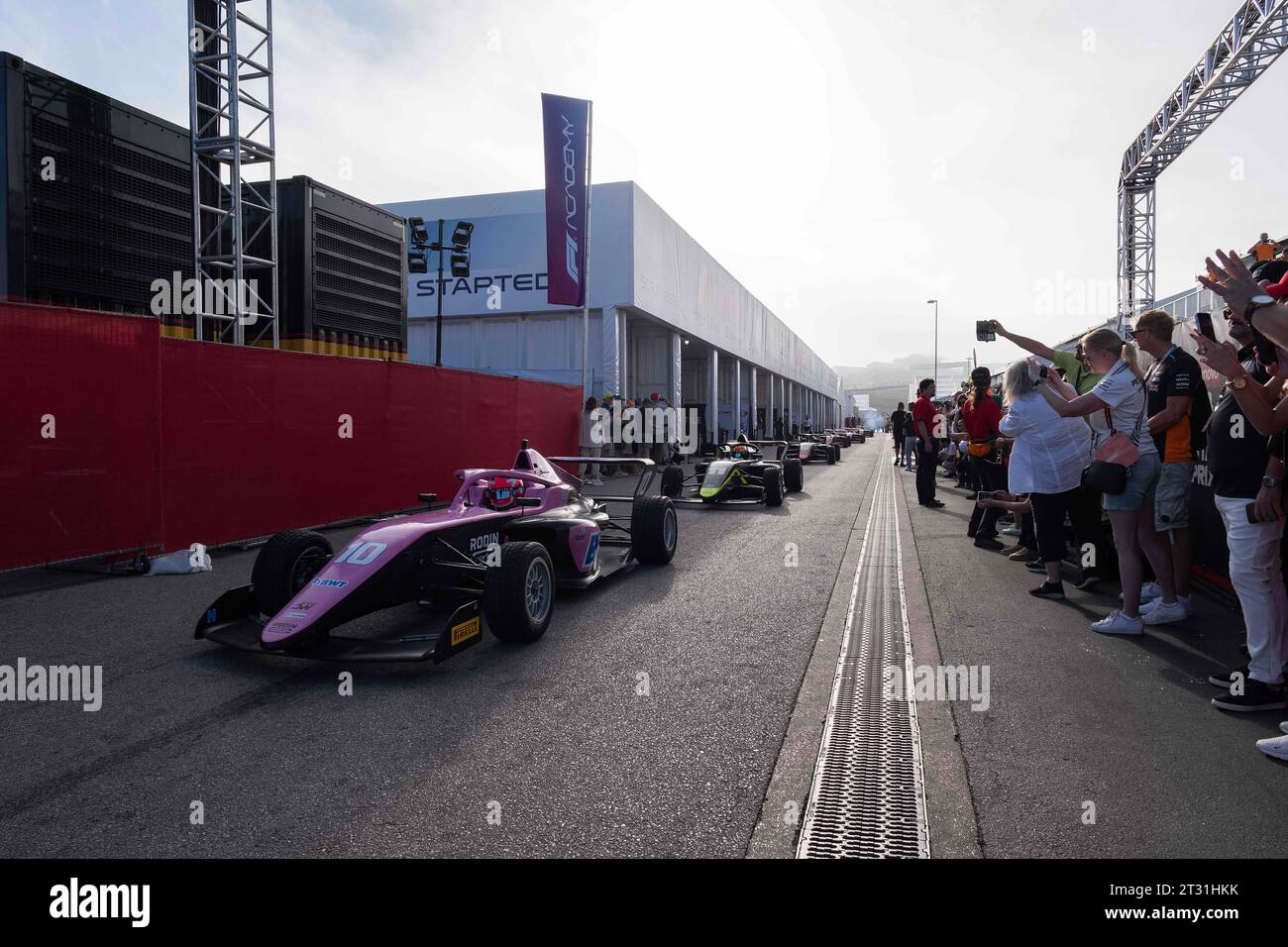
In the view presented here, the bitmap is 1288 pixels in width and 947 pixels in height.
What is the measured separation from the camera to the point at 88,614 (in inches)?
209

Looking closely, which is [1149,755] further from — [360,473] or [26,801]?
[360,473]

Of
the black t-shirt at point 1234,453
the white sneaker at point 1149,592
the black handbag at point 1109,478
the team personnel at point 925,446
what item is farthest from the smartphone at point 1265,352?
the team personnel at point 925,446

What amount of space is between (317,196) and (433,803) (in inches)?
524

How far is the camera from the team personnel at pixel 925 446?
11367 mm

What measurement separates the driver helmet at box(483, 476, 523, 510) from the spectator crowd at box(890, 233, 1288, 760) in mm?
3628

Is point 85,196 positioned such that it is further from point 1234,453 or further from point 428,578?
point 1234,453

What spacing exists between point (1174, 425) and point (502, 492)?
4.37 metres

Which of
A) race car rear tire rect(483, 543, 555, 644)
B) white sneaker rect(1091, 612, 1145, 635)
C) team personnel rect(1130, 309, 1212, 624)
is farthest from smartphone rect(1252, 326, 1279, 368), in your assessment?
race car rear tire rect(483, 543, 555, 644)

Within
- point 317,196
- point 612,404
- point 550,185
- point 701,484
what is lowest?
point 701,484

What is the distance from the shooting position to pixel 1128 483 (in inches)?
179

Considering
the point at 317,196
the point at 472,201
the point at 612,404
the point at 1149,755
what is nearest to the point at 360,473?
the point at 317,196

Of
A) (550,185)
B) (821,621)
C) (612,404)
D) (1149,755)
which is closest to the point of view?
(1149,755)

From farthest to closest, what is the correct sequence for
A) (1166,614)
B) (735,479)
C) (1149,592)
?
(735,479), (1149,592), (1166,614)
